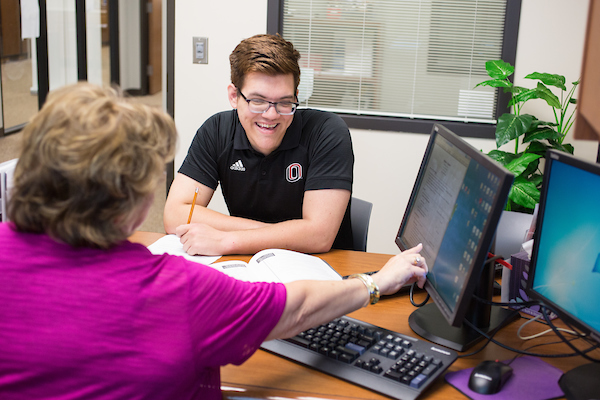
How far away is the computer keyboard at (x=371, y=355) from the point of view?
3.32ft

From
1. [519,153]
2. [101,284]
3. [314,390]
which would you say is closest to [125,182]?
[101,284]

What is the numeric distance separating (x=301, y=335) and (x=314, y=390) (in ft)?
0.53

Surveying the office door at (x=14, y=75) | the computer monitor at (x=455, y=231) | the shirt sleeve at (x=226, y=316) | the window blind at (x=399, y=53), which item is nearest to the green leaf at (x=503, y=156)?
the window blind at (x=399, y=53)

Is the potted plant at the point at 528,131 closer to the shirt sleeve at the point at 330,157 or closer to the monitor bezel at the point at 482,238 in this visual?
the shirt sleeve at the point at 330,157

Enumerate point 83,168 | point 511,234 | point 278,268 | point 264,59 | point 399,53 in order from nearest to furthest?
point 83,168 → point 278,268 → point 511,234 → point 264,59 → point 399,53

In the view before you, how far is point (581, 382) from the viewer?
104 centimetres

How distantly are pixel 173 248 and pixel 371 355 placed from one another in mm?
763

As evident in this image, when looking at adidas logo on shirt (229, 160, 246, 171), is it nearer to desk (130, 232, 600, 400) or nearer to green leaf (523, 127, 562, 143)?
desk (130, 232, 600, 400)

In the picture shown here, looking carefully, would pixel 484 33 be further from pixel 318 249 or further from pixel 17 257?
pixel 17 257

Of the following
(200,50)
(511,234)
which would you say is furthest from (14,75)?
(511,234)

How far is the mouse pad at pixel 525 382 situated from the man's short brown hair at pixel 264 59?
3.59 ft

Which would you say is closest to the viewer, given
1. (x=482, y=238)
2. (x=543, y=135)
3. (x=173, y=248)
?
(x=482, y=238)

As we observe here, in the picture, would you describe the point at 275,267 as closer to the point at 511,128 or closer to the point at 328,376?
the point at 328,376

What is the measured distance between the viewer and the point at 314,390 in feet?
3.32
